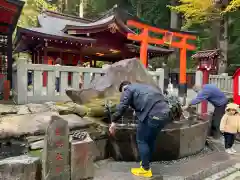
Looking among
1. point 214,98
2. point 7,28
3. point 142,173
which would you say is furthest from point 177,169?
point 7,28

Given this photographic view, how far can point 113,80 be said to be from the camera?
5633mm

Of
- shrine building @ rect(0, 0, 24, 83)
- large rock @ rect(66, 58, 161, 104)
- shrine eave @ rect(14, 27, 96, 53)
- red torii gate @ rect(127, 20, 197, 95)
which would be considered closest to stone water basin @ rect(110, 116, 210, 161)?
large rock @ rect(66, 58, 161, 104)

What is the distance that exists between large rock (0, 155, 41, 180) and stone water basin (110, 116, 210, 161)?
1720mm

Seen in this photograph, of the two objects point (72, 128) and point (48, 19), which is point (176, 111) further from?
point (48, 19)

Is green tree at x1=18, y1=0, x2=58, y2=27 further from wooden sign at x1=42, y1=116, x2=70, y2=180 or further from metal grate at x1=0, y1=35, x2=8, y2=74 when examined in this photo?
wooden sign at x1=42, y1=116, x2=70, y2=180

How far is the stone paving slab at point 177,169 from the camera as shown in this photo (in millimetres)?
3678

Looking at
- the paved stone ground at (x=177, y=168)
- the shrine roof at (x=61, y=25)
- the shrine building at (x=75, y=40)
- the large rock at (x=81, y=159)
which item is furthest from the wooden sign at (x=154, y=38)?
the large rock at (x=81, y=159)

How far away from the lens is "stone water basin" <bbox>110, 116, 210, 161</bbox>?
14.1 feet

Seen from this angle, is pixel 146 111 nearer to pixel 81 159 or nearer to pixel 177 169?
pixel 81 159

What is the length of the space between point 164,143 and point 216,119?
7.49 ft

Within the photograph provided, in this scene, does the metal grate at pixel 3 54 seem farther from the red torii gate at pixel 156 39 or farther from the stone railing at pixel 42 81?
the red torii gate at pixel 156 39

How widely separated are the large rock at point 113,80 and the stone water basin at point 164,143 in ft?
4.25

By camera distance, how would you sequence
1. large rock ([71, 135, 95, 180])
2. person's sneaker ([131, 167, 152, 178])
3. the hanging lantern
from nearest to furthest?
large rock ([71, 135, 95, 180])
person's sneaker ([131, 167, 152, 178])
the hanging lantern

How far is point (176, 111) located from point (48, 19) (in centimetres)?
1500
